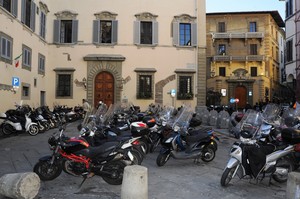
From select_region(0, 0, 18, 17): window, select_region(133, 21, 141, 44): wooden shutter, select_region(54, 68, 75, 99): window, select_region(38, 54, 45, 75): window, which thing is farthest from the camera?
select_region(133, 21, 141, 44): wooden shutter

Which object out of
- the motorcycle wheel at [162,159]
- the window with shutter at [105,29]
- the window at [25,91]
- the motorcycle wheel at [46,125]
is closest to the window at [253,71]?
the window with shutter at [105,29]

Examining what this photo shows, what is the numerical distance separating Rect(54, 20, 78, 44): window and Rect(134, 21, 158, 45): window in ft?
13.9

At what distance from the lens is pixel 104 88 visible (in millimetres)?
22844

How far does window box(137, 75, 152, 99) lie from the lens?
22438mm

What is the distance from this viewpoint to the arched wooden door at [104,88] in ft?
74.6

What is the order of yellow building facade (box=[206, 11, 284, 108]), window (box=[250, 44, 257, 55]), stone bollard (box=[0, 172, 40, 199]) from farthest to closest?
window (box=[250, 44, 257, 55]) < yellow building facade (box=[206, 11, 284, 108]) < stone bollard (box=[0, 172, 40, 199])

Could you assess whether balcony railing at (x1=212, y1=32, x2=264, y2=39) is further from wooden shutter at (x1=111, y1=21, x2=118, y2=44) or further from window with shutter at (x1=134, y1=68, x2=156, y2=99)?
wooden shutter at (x1=111, y1=21, x2=118, y2=44)

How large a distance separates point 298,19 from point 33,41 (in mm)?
18921

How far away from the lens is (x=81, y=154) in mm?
→ 5426

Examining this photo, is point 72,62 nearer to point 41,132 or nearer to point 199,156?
point 41,132

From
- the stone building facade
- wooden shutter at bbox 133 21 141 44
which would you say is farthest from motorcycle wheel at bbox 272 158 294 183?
wooden shutter at bbox 133 21 141 44

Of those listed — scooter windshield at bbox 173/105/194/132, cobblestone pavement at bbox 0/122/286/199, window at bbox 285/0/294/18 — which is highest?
window at bbox 285/0/294/18

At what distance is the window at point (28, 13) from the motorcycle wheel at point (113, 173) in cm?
1393

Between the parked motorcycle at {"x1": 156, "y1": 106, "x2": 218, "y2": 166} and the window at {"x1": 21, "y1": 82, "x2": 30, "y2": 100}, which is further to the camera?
the window at {"x1": 21, "y1": 82, "x2": 30, "y2": 100}
